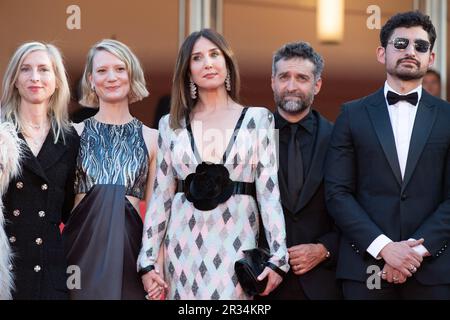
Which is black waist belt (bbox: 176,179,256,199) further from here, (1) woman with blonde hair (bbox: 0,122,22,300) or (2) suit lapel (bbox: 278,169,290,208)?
(1) woman with blonde hair (bbox: 0,122,22,300)

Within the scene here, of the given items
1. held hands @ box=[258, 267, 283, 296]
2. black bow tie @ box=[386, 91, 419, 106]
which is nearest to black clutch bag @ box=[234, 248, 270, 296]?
held hands @ box=[258, 267, 283, 296]

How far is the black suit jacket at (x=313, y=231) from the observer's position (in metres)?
5.36

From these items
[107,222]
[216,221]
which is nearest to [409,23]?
[216,221]

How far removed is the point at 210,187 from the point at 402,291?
44.7 inches

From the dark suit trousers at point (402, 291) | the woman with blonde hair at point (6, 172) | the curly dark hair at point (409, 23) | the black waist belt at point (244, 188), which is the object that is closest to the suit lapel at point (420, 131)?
the curly dark hair at point (409, 23)

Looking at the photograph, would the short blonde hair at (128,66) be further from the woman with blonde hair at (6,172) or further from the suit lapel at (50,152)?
the woman with blonde hair at (6,172)

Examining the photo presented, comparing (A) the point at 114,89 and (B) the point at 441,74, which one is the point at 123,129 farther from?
(B) the point at 441,74

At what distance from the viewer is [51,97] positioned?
5.59 meters

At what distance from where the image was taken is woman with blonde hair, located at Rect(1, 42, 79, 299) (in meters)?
5.17

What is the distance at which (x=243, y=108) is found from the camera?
212 inches

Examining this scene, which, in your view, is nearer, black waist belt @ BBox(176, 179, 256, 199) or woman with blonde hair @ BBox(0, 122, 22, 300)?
woman with blonde hair @ BBox(0, 122, 22, 300)

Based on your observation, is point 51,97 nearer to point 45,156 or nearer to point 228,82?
point 45,156

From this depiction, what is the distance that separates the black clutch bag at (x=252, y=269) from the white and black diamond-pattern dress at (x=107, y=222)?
0.64 m

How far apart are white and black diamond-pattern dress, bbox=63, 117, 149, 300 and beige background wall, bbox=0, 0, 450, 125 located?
2.49 m
